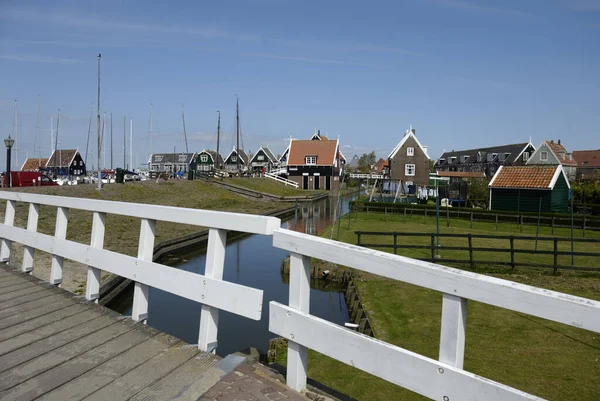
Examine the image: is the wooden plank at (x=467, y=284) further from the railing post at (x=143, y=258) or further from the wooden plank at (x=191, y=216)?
the railing post at (x=143, y=258)

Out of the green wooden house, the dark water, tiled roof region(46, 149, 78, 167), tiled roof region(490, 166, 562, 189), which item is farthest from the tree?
the dark water

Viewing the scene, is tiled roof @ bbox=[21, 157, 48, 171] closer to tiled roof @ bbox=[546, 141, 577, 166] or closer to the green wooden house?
the green wooden house

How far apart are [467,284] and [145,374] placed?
2.35 meters

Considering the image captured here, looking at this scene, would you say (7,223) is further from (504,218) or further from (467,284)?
(504,218)

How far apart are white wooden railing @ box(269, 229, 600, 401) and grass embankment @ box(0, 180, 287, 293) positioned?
31.3 ft

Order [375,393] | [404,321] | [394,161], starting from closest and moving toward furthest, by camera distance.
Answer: [375,393] < [404,321] < [394,161]

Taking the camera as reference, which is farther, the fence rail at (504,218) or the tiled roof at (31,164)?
the tiled roof at (31,164)

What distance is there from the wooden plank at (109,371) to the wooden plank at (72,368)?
0.21ft

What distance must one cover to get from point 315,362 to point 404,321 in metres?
2.68

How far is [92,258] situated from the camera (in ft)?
16.4

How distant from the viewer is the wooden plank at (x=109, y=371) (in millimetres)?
2883

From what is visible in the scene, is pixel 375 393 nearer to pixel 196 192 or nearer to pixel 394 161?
pixel 196 192

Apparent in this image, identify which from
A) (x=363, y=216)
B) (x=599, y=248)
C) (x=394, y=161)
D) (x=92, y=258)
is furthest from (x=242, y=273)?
(x=394, y=161)

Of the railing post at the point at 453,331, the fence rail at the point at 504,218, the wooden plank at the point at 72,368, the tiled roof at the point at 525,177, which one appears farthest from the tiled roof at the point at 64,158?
the railing post at the point at 453,331
